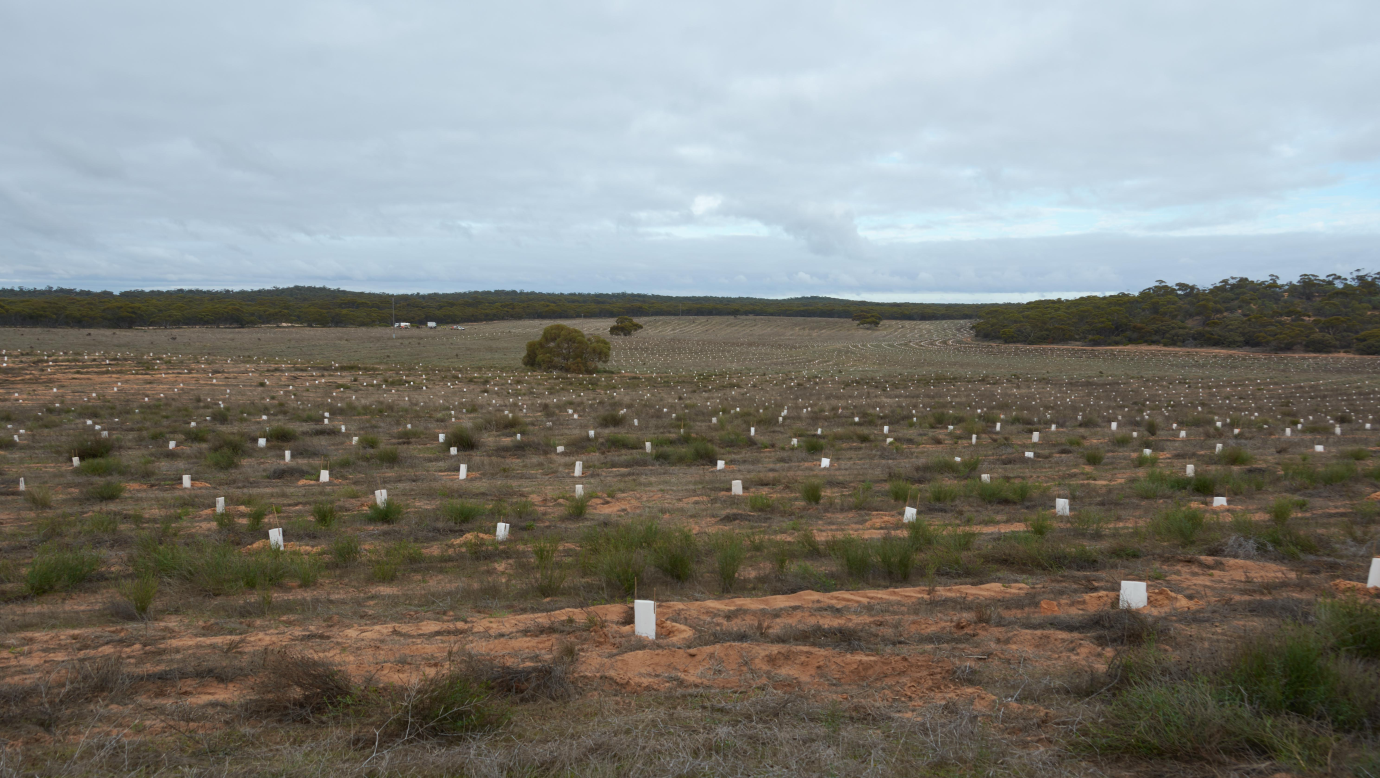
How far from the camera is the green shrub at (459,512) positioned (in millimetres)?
8961

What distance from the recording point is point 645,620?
5.12 meters

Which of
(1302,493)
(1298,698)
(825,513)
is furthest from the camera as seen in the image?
(1302,493)

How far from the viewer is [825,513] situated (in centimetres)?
970

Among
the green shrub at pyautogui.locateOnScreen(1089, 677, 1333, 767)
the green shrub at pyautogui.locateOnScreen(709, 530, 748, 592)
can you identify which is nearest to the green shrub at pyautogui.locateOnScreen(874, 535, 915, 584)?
the green shrub at pyautogui.locateOnScreen(709, 530, 748, 592)

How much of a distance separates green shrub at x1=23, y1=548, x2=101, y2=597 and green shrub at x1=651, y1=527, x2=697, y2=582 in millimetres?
5245

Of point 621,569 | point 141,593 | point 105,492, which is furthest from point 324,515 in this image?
point 621,569

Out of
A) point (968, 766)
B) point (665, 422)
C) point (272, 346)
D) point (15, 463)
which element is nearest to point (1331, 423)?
point (665, 422)

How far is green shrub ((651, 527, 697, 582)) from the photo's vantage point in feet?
22.0

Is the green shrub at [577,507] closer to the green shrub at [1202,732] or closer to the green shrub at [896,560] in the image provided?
the green shrub at [896,560]

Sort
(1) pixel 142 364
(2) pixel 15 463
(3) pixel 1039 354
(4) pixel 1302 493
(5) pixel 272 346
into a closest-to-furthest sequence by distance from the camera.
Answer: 1. (4) pixel 1302 493
2. (2) pixel 15 463
3. (1) pixel 142 364
4. (5) pixel 272 346
5. (3) pixel 1039 354

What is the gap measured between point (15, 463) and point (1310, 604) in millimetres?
19337

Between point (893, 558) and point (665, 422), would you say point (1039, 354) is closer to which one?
point (665, 422)

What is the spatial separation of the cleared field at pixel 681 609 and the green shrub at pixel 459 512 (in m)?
0.04

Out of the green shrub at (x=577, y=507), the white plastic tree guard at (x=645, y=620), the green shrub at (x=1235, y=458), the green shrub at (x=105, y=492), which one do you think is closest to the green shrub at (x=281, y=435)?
the green shrub at (x=105, y=492)
